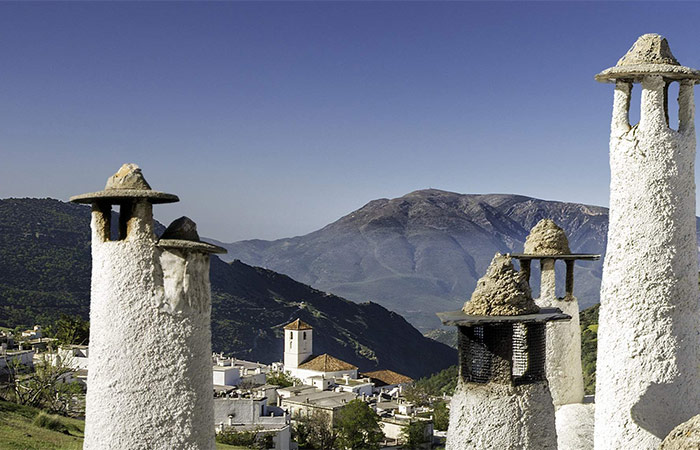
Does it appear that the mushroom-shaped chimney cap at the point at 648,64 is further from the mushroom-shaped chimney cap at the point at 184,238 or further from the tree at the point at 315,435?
the tree at the point at 315,435

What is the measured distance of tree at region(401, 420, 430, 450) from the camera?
50.2m

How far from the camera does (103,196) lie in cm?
784

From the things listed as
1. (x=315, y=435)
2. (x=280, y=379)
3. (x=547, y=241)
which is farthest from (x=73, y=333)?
(x=547, y=241)

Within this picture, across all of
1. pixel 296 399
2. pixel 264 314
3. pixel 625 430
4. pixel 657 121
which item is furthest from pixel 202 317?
pixel 264 314

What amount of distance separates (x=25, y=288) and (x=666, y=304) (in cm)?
9153

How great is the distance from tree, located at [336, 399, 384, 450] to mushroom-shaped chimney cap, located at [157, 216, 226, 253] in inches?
1762

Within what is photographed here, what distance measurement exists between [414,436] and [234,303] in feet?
287

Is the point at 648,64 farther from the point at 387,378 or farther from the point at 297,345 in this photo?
the point at 297,345

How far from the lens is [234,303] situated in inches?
5281

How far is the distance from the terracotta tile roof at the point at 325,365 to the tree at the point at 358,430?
27.9 metres

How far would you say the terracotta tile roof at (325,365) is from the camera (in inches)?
3184

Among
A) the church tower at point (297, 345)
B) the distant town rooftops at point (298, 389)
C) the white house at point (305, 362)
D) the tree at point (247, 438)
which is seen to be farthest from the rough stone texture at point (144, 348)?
the church tower at point (297, 345)

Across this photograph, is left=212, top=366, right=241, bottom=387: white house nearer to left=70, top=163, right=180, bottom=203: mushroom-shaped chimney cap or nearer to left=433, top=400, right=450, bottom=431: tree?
left=433, top=400, right=450, bottom=431: tree

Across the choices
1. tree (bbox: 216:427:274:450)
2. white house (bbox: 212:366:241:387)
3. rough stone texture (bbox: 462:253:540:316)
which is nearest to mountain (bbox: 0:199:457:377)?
white house (bbox: 212:366:241:387)
